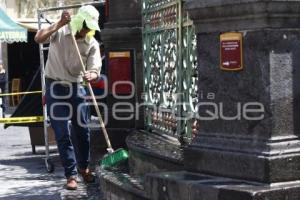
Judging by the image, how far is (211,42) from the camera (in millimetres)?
4465

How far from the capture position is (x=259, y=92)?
4156mm

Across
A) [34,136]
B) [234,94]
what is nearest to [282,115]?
[234,94]

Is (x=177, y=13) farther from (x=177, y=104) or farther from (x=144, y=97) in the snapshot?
(x=144, y=97)

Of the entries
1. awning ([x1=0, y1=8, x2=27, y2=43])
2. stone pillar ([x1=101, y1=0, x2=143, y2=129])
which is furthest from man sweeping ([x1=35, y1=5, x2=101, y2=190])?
awning ([x1=0, y1=8, x2=27, y2=43])

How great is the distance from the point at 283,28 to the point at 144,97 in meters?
3.48

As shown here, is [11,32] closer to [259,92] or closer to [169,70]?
[169,70]

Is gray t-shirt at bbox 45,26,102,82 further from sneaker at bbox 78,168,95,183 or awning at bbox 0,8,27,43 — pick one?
awning at bbox 0,8,27,43

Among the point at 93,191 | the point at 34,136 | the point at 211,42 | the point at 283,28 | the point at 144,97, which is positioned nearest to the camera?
the point at 283,28

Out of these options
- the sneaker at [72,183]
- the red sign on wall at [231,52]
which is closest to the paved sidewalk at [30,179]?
the sneaker at [72,183]

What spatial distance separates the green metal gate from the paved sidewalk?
0.98m

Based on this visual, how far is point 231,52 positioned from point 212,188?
0.86 meters

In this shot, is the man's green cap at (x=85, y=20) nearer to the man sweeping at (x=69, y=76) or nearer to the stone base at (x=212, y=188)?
the man sweeping at (x=69, y=76)

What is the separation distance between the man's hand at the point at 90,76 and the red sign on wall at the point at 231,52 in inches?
93.1

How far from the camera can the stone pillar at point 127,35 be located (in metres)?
7.88
